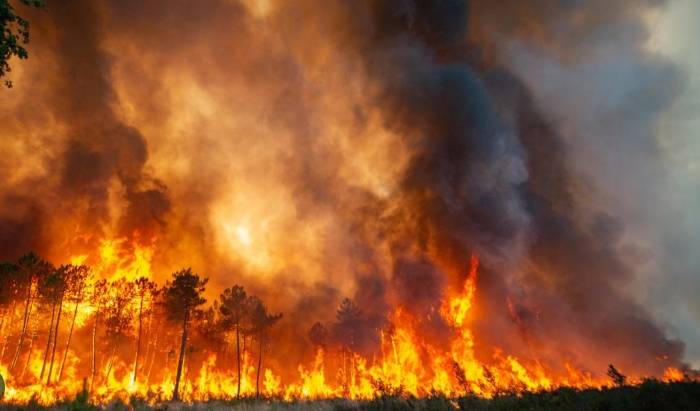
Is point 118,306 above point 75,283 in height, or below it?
below

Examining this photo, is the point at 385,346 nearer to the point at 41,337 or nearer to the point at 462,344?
the point at 462,344

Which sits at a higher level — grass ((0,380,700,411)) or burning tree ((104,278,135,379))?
burning tree ((104,278,135,379))

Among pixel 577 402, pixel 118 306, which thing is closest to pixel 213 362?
pixel 118 306

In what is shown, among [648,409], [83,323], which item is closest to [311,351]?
[83,323]

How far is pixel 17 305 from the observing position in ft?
165

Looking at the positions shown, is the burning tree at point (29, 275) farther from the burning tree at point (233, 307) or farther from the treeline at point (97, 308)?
the burning tree at point (233, 307)

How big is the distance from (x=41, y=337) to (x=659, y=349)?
112 m

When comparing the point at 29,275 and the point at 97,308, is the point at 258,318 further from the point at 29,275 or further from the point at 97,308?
the point at 29,275

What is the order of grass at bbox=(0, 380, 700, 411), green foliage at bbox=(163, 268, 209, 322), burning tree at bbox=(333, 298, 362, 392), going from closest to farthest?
grass at bbox=(0, 380, 700, 411) → green foliage at bbox=(163, 268, 209, 322) → burning tree at bbox=(333, 298, 362, 392)

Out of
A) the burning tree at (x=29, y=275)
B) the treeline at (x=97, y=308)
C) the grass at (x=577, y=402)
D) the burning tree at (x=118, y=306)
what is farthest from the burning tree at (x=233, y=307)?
→ the grass at (x=577, y=402)

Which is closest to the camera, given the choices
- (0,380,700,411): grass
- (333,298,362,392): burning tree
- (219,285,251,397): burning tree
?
(0,380,700,411): grass

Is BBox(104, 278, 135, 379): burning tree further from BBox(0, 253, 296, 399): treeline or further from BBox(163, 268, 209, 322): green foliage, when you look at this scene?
BBox(163, 268, 209, 322): green foliage

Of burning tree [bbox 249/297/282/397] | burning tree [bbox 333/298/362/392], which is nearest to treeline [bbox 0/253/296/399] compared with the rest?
burning tree [bbox 249/297/282/397]

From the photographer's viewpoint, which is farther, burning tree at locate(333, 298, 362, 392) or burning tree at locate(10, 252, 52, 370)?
burning tree at locate(333, 298, 362, 392)
